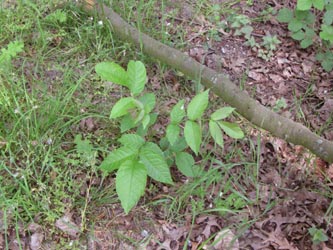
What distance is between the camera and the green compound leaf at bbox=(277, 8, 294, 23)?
373 centimetres

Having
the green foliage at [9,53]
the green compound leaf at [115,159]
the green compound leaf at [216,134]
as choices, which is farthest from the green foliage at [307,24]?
the green foliage at [9,53]

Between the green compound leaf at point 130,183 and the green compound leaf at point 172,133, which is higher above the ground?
the green compound leaf at point 172,133

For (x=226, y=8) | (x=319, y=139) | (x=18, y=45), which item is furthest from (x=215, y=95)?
(x=18, y=45)

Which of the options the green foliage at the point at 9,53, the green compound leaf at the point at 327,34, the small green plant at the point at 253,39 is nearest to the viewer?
the green foliage at the point at 9,53

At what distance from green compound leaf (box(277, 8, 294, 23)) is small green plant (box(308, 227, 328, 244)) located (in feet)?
6.29

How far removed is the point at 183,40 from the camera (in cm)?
362

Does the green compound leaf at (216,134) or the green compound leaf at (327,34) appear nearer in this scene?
the green compound leaf at (216,134)

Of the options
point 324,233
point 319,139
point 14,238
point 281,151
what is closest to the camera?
point 14,238

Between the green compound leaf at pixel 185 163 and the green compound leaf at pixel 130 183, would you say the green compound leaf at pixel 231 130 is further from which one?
the green compound leaf at pixel 130 183

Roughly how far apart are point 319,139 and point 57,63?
1.95 metres

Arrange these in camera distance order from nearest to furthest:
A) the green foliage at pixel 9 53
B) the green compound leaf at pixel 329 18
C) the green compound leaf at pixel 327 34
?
the green foliage at pixel 9 53 → the green compound leaf at pixel 327 34 → the green compound leaf at pixel 329 18

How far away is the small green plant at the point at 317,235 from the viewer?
2535mm

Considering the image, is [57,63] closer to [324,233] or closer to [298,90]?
[298,90]

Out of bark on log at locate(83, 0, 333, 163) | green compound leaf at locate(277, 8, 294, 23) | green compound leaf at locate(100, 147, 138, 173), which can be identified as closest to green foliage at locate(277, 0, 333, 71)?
green compound leaf at locate(277, 8, 294, 23)
